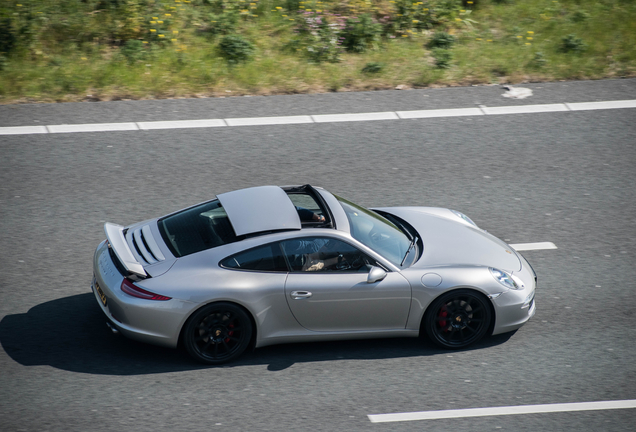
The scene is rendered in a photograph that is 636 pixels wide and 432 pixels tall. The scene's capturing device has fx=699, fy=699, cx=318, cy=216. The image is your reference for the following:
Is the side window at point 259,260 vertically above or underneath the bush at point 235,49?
above

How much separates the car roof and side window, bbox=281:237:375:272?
178mm

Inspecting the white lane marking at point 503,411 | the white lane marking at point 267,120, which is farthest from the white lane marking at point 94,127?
the white lane marking at point 503,411

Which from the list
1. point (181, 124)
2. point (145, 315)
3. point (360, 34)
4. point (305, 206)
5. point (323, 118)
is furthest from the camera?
point (360, 34)

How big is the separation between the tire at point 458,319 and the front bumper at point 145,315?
7.23ft

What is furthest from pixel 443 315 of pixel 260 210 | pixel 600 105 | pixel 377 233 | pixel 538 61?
pixel 538 61

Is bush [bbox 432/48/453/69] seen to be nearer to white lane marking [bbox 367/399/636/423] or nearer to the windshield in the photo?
the windshield

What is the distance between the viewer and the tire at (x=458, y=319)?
20.9 feet

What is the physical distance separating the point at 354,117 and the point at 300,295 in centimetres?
525

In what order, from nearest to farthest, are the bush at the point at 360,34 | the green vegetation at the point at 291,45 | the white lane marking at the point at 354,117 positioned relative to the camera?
the white lane marking at the point at 354,117
the green vegetation at the point at 291,45
the bush at the point at 360,34

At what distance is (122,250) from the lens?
6250mm

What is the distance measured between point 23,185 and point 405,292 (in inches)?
212

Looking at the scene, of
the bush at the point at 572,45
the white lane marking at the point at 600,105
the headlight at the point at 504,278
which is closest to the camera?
the headlight at the point at 504,278

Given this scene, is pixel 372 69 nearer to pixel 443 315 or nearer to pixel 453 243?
pixel 453 243

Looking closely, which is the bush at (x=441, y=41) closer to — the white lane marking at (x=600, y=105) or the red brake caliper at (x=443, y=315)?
the white lane marking at (x=600, y=105)
